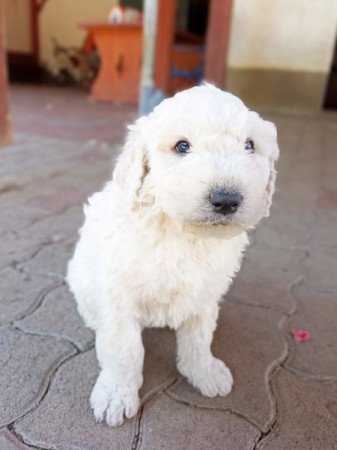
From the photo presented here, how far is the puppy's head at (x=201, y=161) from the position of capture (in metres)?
1.37

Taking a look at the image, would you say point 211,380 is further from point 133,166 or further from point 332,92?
point 332,92

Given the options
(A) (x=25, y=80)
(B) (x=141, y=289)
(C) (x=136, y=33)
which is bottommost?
(A) (x=25, y=80)

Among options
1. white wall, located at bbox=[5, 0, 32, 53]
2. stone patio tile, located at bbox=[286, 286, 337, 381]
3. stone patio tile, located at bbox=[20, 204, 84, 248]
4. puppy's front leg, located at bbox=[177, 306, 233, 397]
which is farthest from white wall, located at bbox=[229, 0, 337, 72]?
white wall, located at bbox=[5, 0, 32, 53]

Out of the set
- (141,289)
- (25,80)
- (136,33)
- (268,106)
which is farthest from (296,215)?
(25,80)

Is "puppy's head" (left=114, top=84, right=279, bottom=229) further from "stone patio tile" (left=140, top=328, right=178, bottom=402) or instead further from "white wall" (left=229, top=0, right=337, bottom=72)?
"white wall" (left=229, top=0, right=337, bottom=72)

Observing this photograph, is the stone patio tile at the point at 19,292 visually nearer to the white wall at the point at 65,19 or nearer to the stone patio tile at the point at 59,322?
the stone patio tile at the point at 59,322

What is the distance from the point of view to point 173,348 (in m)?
2.07

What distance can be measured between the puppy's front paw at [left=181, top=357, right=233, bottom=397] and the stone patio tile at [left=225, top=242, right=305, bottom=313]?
68cm

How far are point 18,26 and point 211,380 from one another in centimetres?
1633

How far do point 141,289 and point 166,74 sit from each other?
6.36m

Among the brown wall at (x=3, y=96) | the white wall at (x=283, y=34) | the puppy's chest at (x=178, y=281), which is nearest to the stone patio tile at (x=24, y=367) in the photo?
the puppy's chest at (x=178, y=281)

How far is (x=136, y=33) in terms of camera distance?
9.98 metres

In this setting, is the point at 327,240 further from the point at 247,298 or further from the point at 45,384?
the point at 45,384

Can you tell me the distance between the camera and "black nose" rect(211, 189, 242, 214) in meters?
1.34
